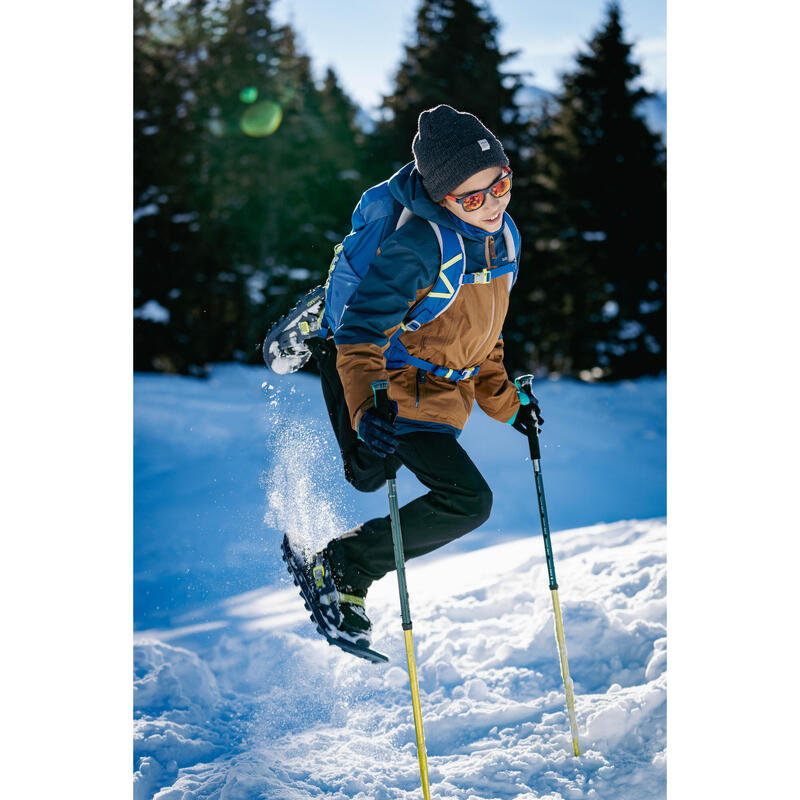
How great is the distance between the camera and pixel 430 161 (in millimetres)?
2514

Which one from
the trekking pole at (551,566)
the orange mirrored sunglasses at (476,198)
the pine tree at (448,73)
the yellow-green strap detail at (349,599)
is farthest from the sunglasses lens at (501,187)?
the pine tree at (448,73)

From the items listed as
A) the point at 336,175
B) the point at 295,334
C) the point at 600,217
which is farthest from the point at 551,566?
the point at 336,175

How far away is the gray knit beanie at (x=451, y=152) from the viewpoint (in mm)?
2486

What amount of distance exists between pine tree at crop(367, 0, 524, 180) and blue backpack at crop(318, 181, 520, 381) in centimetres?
187

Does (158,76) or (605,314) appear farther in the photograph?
(158,76)

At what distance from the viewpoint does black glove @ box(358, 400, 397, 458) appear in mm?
2291

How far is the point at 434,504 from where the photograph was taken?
106 inches

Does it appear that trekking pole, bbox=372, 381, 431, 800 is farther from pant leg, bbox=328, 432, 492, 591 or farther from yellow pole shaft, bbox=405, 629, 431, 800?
pant leg, bbox=328, 432, 492, 591

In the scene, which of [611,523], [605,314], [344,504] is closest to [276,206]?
[605,314]

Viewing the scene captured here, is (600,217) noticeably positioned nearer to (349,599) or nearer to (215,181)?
(349,599)

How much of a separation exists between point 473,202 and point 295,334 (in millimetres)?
872
